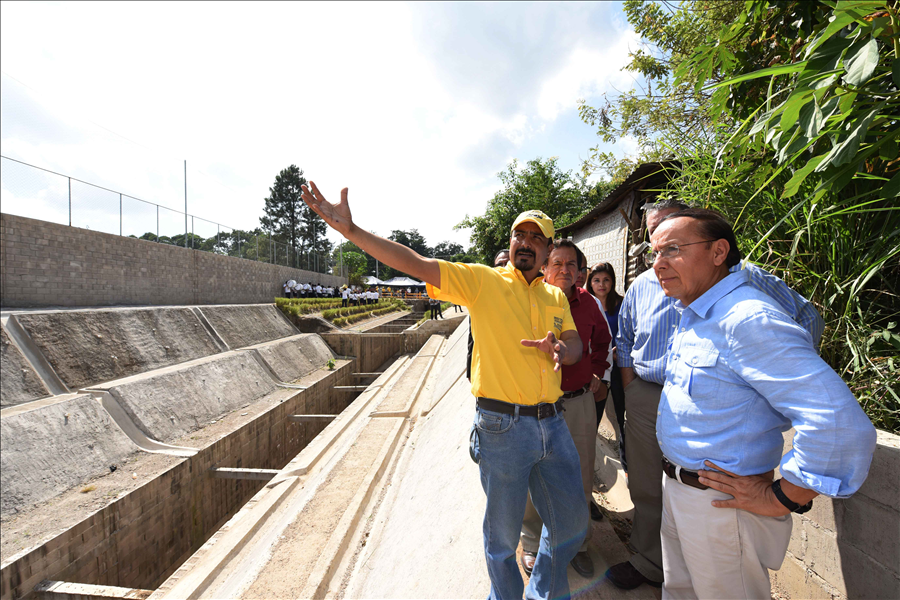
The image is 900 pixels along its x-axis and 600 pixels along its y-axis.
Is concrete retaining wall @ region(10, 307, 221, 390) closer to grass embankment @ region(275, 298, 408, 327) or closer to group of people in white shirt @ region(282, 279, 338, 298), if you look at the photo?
grass embankment @ region(275, 298, 408, 327)

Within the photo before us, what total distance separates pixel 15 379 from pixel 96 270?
561cm

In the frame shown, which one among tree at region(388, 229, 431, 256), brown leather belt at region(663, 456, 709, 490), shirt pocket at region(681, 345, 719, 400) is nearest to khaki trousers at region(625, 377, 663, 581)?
brown leather belt at region(663, 456, 709, 490)

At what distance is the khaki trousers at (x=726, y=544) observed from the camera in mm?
1188

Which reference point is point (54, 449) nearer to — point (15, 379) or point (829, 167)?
point (15, 379)

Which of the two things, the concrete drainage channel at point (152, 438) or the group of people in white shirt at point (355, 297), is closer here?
the concrete drainage channel at point (152, 438)

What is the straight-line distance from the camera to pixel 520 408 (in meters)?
1.62

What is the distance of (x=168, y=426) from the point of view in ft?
24.1

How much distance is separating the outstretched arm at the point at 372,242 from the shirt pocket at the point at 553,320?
57 cm

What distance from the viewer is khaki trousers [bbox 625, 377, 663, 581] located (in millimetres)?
Result: 1924

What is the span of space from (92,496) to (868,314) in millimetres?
8342

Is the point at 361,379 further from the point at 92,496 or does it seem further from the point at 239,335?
the point at 92,496

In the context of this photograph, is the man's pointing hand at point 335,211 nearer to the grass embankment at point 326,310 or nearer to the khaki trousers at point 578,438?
the khaki trousers at point 578,438

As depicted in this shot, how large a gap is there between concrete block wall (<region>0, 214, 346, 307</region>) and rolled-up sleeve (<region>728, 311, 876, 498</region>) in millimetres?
13123

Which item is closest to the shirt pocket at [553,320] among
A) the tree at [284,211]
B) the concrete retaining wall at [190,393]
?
the concrete retaining wall at [190,393]
